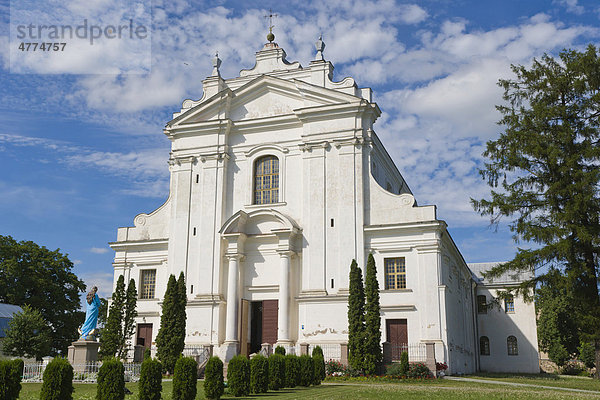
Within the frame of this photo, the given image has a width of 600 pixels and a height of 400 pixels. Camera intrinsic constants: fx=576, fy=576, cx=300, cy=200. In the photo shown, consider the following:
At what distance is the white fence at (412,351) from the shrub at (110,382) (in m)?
15.7

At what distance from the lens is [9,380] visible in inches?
462

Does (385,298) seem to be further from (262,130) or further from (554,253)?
(262,130)

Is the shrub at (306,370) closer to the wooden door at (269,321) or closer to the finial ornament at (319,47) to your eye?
the wooden door at (269,321)

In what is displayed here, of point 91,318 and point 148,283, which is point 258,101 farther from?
point 91,318

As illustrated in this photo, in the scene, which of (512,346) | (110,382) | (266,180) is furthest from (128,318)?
(512,346)

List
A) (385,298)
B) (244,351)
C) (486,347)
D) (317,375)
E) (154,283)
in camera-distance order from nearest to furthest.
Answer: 1. (317,375)
2. (385,298)
3. (244,351)
4. (154,283)
5. (486,347)

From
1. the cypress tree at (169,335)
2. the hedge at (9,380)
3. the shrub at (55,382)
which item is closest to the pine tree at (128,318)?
the cypress tree at (169,335)

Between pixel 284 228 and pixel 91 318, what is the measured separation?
34.8ft

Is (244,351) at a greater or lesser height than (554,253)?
lesser

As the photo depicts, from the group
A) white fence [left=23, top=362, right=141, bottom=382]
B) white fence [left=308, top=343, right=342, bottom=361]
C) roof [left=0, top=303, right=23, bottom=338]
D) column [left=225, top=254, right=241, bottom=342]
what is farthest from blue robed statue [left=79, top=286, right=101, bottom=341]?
roof [left=0, top=303, right=23, bottom=338]

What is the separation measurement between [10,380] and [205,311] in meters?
18.5

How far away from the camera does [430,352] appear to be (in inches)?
990

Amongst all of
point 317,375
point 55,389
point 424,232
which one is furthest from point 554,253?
point 55,389

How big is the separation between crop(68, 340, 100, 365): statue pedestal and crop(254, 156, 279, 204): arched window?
1265 centimetres
